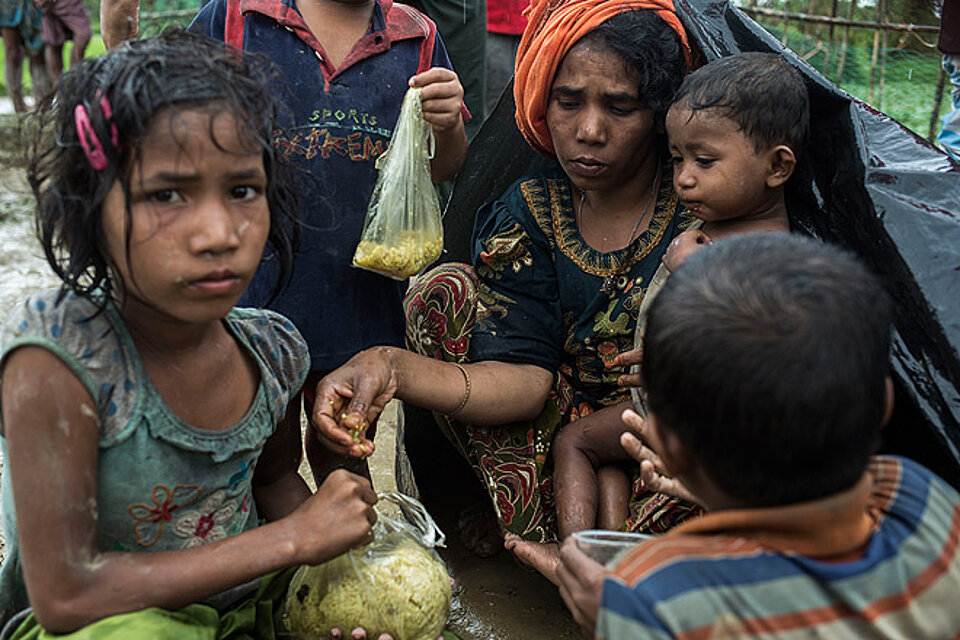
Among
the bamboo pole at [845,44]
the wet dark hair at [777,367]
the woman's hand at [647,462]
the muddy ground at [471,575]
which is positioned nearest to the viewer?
the wet dark hair at [777,367]

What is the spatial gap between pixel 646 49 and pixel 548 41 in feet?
0.80

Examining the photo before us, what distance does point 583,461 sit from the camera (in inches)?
92.7

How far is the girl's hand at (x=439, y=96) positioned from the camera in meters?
2.13

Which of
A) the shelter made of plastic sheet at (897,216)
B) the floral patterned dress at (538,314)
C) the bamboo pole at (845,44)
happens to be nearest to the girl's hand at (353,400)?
the floral patterned dress at (538,314)

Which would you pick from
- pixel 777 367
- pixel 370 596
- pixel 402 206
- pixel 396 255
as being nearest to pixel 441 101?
pixel 402 206

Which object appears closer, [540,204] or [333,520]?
[333,520]

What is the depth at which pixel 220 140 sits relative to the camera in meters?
1.50

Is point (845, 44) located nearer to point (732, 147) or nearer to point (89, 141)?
point (732, 147)

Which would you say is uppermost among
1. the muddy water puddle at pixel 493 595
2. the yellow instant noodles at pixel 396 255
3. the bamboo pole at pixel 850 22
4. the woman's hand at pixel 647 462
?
the yellow instant noodles at pixel 396 255

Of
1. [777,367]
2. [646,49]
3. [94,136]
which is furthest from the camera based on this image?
[646,49]

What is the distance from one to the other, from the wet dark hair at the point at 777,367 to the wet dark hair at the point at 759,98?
878 mm

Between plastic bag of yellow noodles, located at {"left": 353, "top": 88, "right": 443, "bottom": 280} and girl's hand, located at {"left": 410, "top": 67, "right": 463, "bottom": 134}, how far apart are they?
2 cm

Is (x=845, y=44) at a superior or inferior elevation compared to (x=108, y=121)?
inferior

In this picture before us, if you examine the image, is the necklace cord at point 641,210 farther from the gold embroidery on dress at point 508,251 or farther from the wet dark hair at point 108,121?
the wet dark hair at point 108,121
